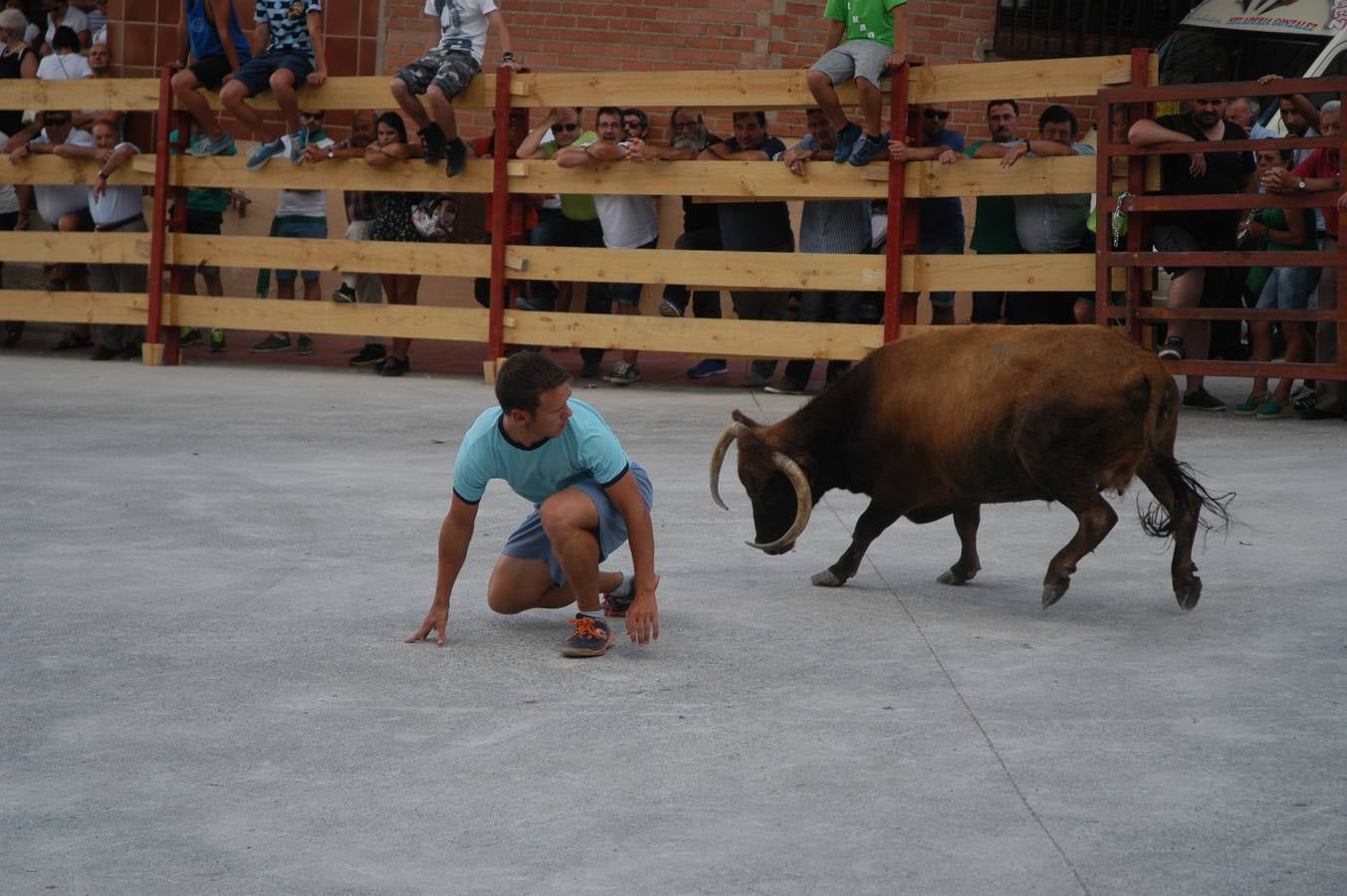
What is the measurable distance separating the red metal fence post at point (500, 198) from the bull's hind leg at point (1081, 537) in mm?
6858

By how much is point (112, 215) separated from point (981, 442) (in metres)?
9.56

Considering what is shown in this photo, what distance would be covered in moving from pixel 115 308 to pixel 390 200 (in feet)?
7.92

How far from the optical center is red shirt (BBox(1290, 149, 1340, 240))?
9773mm

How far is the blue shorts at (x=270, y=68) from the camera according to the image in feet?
39.8

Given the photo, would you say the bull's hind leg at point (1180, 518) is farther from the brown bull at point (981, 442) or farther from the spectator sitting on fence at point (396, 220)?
the spectator sitting on fence at point (396, 220)

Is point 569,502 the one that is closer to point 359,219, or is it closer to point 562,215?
point 562,215

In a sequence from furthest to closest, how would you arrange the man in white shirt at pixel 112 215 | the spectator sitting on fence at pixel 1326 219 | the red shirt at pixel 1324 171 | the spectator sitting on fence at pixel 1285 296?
the man in white shirt at pixel 112 215 < the spectator sitting on fence at pixel 1285 296 < the red shirt at pixel 1324 171 < the spectator sitting on fence at pixel 1326 219

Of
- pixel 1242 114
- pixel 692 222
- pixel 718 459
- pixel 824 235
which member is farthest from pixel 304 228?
pixel 718 459

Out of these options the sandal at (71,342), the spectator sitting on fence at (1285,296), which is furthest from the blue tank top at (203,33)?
the spectator sitting on fence at (1285,296)

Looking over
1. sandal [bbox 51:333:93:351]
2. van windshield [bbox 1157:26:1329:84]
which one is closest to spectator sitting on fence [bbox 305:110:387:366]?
sandal [bbox 51:333:93:351]

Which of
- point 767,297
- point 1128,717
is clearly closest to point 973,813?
point 1128,717

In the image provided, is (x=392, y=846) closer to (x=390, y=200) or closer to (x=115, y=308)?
(x=390, y=200)

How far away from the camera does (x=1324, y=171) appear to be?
388 inches

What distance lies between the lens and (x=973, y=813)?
3529mm
